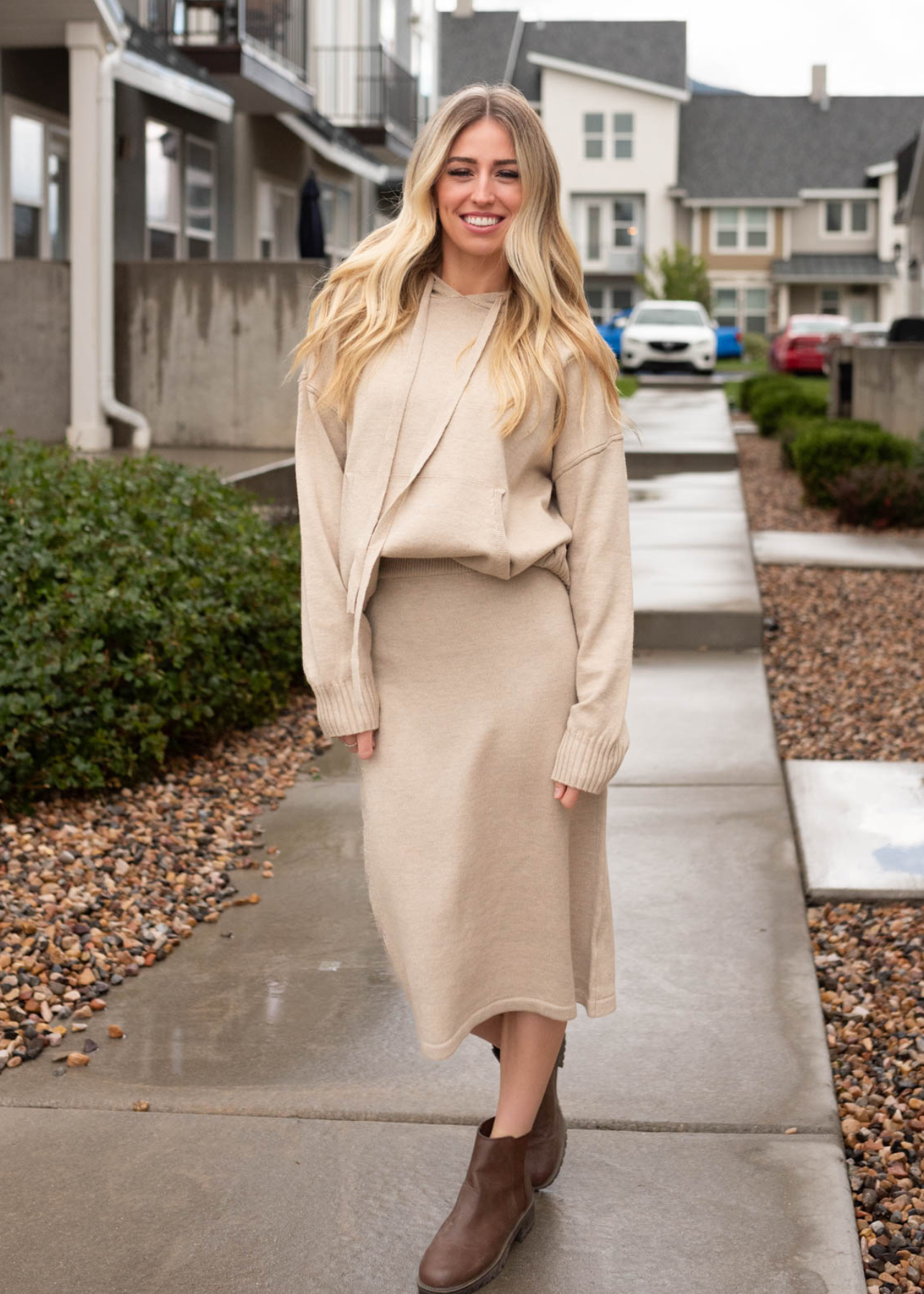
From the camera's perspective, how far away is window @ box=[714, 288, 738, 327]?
49.9 m

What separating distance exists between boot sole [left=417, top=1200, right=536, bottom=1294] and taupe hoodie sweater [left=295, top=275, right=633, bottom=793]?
80cm

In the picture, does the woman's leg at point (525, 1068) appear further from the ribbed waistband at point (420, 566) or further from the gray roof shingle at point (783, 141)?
the gray roof shingle at point (783, 141)

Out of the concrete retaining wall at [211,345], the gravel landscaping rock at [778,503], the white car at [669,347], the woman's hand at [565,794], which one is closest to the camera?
the woman's hand at [565,794]

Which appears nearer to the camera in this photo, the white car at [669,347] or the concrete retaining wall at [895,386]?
the concrete retaining wall at [895,386]

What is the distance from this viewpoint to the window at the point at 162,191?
47.5ft

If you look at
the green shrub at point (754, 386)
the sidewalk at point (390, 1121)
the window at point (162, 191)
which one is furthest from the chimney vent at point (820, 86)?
the sidewalk at point (390, 1121)

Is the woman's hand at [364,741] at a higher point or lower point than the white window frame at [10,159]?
lower

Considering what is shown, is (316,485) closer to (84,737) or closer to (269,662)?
(84,737)

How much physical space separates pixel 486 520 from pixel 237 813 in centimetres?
278

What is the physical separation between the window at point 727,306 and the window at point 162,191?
36.7m

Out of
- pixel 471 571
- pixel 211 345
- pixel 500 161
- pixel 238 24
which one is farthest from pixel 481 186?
pixel 238 24

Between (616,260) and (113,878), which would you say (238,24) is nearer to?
(113,878)

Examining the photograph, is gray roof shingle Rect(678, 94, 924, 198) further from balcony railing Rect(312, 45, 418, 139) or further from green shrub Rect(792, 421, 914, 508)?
green shrub Rect(792, 421, 914, 508)

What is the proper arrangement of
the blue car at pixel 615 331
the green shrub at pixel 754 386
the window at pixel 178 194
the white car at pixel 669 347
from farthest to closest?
the blue car at pixel 615 331, the white car at pixel 669 347, the green shrub at pixel 754 386, the window at pixel 178 194
